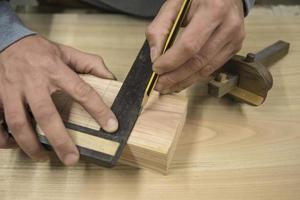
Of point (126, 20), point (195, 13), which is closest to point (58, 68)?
point (195, 13)

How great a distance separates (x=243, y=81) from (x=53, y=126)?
17.1 inches

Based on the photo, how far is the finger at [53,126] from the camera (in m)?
0.64

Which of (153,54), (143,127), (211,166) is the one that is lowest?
(211,166)

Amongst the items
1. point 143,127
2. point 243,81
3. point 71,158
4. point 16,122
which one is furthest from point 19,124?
point 243,81

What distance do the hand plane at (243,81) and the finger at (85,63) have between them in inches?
9.6

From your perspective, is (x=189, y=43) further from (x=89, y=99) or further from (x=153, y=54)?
(x=89, y=99)

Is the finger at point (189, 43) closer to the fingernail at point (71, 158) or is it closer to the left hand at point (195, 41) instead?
the left hand at point (195, 41)

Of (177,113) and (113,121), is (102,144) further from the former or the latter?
(177,113)

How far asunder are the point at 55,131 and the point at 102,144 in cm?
9

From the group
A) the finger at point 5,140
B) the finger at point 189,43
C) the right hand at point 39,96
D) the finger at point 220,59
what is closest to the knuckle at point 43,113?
the right hand at point 39,96

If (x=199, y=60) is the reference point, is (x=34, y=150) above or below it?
below

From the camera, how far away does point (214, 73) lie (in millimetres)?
819

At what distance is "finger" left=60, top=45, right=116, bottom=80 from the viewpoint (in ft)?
2.51

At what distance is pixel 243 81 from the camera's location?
0.79 metres
